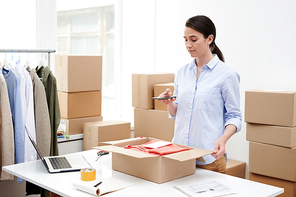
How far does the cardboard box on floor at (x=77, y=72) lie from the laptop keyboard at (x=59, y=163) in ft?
4.24

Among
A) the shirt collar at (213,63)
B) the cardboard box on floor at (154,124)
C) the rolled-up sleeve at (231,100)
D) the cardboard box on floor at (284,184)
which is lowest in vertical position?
the cardboard box on floor at (284,184)

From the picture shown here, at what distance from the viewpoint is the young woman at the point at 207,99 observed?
1.72 metres

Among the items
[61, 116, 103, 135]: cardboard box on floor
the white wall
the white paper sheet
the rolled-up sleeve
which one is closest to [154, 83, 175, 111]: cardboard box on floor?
the white wall

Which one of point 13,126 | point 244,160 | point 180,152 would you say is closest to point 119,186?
point 180,152

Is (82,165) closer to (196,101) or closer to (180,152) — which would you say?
(180,152)

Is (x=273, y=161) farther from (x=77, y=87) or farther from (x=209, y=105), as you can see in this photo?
(x=77, y=87)

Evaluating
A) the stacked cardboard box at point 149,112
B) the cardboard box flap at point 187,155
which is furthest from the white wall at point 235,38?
the cardboard box flap at point 187,155

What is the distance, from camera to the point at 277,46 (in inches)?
112

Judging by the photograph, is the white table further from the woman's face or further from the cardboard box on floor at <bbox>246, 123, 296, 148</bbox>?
the cardboard box on floor at <bbox>246, 123, 296, 148</bbox>

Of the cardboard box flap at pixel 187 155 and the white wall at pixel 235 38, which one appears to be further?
the white wall at pixel 235 38

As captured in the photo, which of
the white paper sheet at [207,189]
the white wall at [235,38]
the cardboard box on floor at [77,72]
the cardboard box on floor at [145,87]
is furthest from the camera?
the cardboard box on floor at [145,87]

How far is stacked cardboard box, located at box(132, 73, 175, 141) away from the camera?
10.6ft

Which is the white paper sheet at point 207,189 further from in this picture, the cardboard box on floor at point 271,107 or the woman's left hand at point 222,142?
the cardboard box on floor at point 271,107

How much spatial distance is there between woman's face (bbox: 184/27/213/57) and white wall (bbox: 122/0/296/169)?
1330 millimetres
